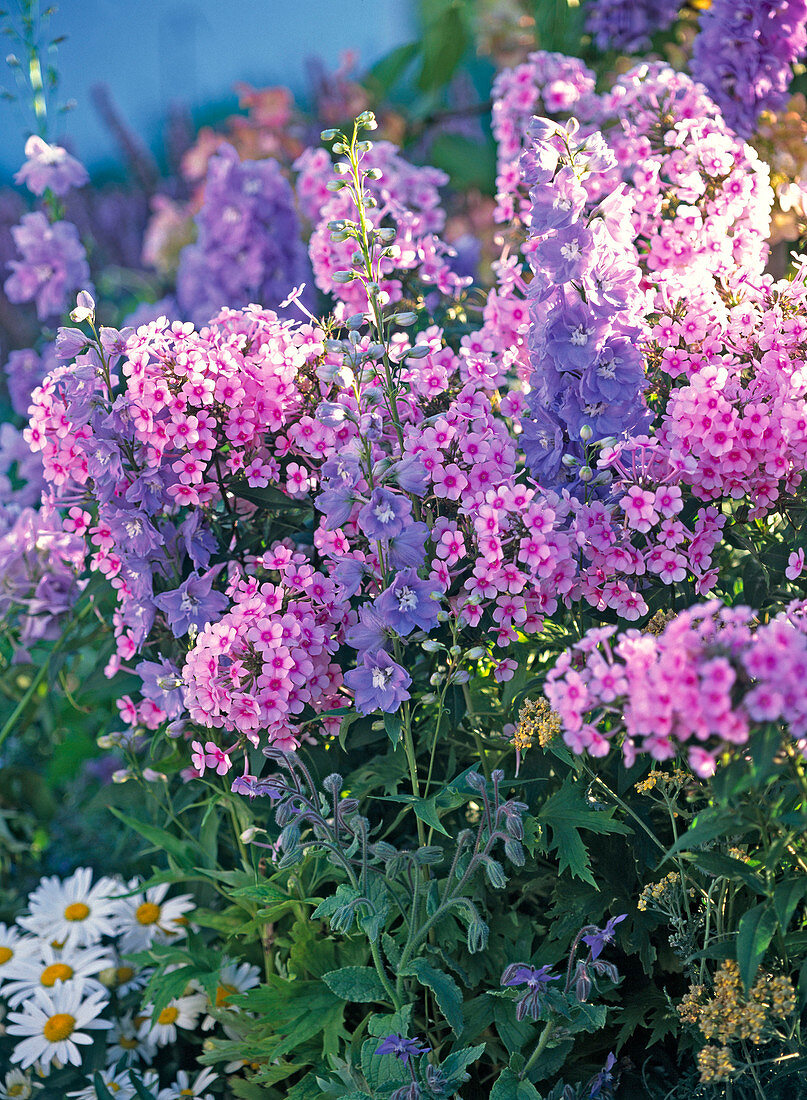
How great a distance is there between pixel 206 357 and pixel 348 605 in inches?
15.9

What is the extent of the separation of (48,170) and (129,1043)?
1.85 m

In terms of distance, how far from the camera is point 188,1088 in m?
1.75

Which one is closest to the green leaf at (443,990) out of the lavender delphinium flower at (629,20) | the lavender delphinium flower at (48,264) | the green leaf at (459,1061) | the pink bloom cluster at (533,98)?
the green leaf at (459,1061)

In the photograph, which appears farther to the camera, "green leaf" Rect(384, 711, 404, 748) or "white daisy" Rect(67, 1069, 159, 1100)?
"white daisy" Rect(67, 1069, 159, 1100)

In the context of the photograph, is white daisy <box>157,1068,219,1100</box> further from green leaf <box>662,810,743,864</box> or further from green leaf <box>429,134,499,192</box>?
green leaf <box>429,134,499,192</box>

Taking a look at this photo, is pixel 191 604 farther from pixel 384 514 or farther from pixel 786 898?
pixel 786 898

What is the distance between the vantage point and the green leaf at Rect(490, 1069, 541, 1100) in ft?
4.33

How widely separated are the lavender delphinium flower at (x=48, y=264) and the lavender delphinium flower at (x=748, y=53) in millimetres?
1458

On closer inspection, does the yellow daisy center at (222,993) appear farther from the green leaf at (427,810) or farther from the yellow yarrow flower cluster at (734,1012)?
the yellow yarrow flower cluster at (734,1012)

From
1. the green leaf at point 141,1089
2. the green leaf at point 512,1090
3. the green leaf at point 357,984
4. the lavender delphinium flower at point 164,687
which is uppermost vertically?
the lavender delphinium flower at point 164,687

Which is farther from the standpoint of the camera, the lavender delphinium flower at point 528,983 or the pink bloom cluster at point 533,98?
the pink bloom cluster at point 533,98

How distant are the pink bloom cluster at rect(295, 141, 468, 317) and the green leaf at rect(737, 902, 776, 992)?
3.49 ft

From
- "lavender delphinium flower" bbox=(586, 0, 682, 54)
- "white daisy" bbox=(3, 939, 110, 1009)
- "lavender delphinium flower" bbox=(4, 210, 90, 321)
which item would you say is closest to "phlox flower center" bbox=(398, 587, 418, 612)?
"white daisy" bbox=(3, 939, 110, 1009)

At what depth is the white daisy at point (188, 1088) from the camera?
1.72 m
